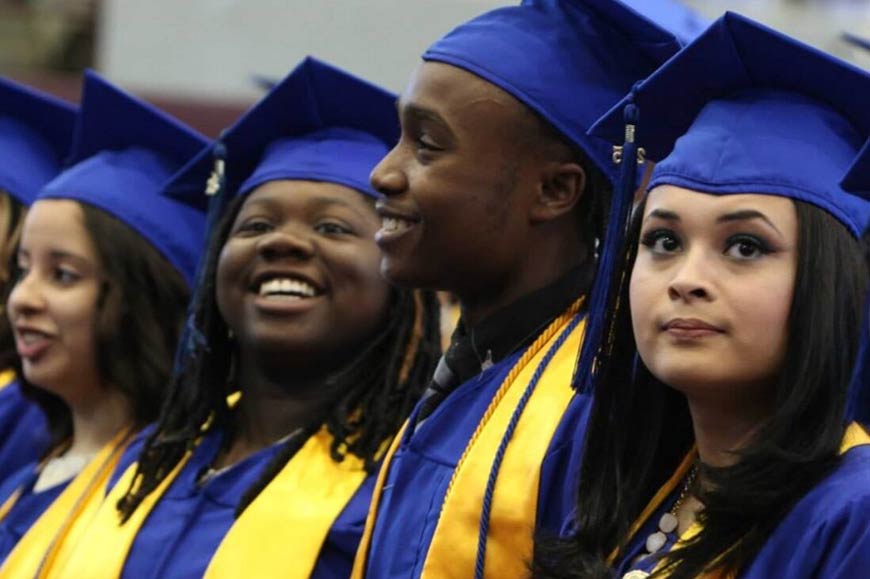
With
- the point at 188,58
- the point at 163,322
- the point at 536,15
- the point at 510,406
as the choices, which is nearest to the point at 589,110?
the point at 536,15

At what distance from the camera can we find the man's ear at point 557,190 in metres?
3.05

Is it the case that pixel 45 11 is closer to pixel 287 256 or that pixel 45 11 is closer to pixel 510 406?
pixel 287 256

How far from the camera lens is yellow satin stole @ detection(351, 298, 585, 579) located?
281 centimetres

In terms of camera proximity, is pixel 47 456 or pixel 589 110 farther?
pixel 47 456

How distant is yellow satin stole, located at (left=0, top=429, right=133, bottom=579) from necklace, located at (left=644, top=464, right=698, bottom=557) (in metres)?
1.52

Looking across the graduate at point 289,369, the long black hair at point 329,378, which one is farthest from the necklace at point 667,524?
the long black hair at point 329,378

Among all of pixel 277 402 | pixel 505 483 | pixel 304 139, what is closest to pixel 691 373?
pixel 505 483

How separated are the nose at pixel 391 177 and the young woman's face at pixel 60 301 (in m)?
1.21

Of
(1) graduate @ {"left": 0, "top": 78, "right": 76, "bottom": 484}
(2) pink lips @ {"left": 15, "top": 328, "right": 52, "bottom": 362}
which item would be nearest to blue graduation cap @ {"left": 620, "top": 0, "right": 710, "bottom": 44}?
(2) pink lips @ {"left": 15, "top": 328, "right": 52, "bottom": 362}

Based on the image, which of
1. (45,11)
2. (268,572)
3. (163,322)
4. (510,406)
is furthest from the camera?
(45,11)

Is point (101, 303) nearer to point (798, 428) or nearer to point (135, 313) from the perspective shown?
point (135, 313)

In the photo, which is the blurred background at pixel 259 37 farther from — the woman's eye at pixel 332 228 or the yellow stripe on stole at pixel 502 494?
the yellow stripe on stole at pixel 502 494

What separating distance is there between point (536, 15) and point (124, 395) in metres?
1.51

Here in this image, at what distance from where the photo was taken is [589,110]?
306 centimetres
